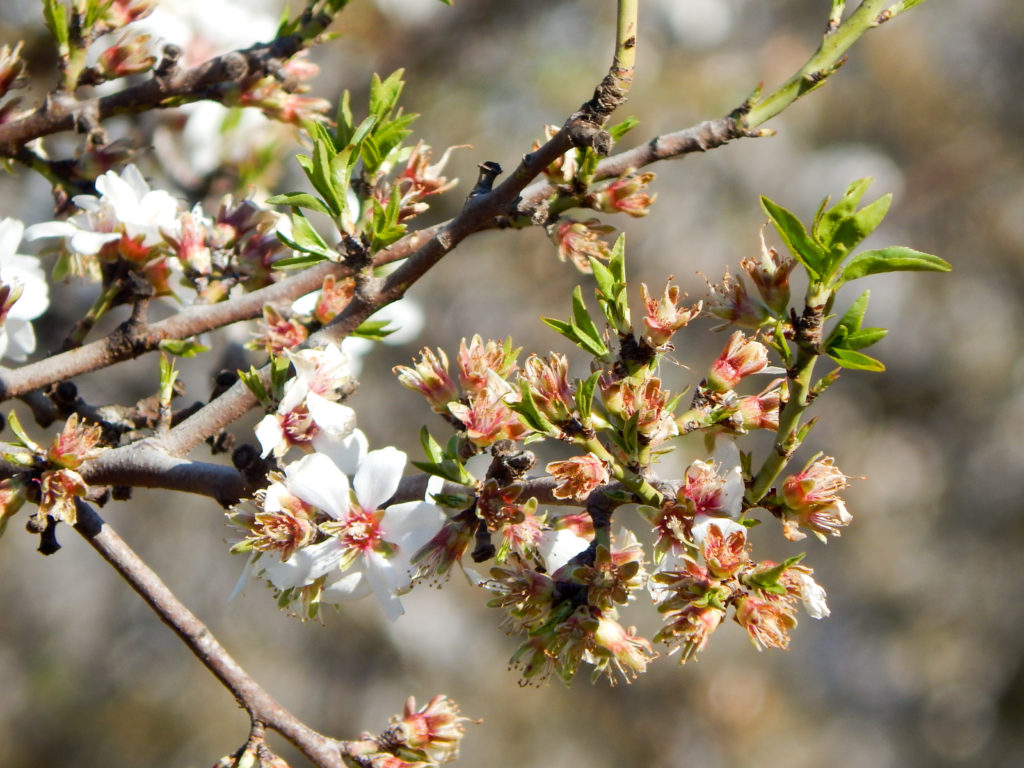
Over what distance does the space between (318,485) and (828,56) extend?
1.47 feet

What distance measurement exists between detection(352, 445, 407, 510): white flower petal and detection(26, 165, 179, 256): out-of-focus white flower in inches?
13.5

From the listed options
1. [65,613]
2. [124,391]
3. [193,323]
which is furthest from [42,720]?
[193,323]

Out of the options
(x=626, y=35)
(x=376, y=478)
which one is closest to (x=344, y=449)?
(x=376, y=478)

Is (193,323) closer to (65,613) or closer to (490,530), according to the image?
(490,530)

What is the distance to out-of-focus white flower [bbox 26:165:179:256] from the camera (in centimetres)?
83

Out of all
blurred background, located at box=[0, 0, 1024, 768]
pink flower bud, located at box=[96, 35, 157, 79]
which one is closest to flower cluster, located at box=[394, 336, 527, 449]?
pink flower bud, located at box=[96, 35, 157, 79]

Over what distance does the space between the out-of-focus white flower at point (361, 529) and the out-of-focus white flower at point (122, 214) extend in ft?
1.10

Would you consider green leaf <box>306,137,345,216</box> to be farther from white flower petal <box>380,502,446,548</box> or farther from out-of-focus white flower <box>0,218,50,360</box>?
out-of-focus white flower <box>0,218,50,360</box>

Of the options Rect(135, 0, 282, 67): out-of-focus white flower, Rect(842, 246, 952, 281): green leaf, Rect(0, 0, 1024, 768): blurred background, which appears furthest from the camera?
Rect(0, 0, 1024, 768): blurred background

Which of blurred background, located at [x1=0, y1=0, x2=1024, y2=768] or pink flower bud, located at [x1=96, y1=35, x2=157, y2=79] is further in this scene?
blurred background, located at [x1=0, y1=0, x2=1024, y2=768]

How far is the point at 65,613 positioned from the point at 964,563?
4.46m

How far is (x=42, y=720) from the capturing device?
342 centimetres

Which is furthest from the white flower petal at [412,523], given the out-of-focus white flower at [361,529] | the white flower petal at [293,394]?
the white flower petal at [293,394]

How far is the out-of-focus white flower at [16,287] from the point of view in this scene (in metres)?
0.84
